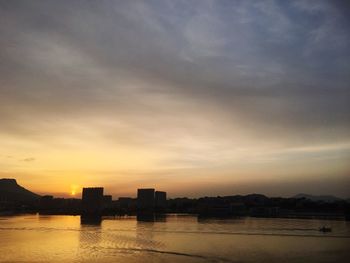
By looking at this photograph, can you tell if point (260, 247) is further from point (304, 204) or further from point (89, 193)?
point (89, 193)

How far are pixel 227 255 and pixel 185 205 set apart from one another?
87.3 metres

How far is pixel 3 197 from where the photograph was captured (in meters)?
125

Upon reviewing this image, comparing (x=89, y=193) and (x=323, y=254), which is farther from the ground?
(x=89, y=193)

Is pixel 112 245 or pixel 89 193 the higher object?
pixel 89 193

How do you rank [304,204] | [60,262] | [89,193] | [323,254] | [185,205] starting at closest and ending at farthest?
[60,262]
[323,254]
[304,204]
[89,193]
[185,205]

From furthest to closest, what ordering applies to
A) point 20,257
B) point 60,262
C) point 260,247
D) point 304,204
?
point 304,204, point 260,247, point 20,257, point 60,262

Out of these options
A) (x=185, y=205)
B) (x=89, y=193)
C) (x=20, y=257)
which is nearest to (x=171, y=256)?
(x=20, y=257)

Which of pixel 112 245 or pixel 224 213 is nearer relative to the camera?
pixel 112 245

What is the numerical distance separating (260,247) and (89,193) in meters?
78.6

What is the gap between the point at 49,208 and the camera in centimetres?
10388

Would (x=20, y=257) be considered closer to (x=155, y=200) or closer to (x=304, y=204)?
(x=304, y=204)

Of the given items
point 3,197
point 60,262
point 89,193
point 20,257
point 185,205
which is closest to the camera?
point 60,262

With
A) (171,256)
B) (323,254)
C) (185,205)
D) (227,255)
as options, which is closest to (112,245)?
(171,256)

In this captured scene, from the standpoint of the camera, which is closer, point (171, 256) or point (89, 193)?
point (171, 256)
